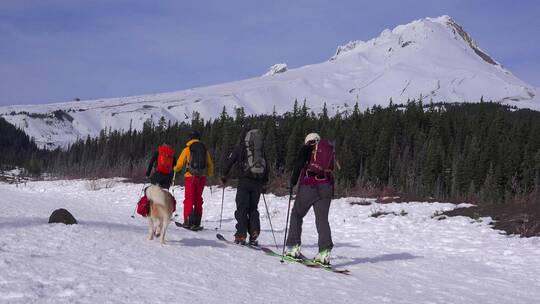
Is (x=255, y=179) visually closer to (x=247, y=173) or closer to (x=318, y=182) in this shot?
(x=247, y=173)

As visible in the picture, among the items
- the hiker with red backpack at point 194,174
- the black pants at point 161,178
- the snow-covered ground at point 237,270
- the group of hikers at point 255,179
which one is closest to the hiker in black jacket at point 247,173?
the group of hikers at point 255,179

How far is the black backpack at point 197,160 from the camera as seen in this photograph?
33.4 feet

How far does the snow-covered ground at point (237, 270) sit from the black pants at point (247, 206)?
0.79 metres

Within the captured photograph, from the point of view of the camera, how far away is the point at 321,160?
24.7 ft

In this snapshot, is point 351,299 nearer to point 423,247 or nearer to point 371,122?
point 423,247

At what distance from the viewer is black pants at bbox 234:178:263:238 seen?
8867 millimetres

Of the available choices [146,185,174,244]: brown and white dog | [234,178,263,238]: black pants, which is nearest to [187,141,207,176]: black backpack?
[234,178,263,238]: black pants

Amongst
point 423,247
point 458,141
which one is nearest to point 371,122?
point 458,141

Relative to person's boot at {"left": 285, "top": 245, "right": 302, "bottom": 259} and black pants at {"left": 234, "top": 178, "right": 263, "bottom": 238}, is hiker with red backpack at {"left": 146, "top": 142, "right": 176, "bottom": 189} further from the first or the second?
person's boot at {"left": 285, "top": 245, "right": 302, "bottom": 259}

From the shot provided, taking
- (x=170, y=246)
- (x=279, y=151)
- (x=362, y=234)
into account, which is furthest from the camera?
(x=279, y=151)

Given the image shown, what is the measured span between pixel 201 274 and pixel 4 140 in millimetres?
215916

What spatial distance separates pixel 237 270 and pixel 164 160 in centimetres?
500

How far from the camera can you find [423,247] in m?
11.8

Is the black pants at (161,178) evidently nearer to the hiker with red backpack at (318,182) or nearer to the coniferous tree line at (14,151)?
the hiker with red backpack at (318,182)
